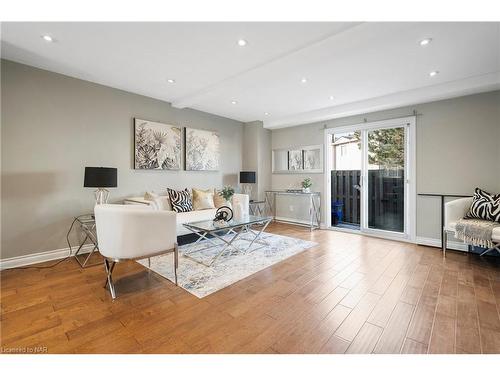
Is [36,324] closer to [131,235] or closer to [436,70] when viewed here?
[131,235]

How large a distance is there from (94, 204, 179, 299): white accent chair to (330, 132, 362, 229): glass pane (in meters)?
4.14

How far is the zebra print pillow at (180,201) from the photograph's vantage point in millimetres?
4069

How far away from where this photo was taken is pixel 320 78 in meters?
3.35

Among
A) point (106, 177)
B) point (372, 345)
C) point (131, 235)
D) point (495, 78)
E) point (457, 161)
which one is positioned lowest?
point (372, 345)

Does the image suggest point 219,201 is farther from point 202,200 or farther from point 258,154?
point 258,154

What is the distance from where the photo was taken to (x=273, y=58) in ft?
9.25

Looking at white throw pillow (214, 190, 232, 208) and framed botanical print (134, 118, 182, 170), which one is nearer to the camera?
framed botanical print (134, 118, 182, 170)

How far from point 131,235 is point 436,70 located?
423 cm

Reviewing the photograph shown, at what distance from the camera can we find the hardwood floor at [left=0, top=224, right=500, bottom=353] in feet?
5.10

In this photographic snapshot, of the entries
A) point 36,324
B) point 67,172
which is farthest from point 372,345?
point 67,172

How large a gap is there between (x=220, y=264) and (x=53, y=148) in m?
2.82

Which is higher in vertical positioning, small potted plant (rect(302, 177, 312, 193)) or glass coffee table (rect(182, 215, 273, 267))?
small potted plant (rect(302, 177, 312, 193))

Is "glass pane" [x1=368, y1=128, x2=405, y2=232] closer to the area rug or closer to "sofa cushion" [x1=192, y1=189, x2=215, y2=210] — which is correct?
the area rug

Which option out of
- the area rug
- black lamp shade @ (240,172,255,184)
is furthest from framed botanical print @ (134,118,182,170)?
the area rug
